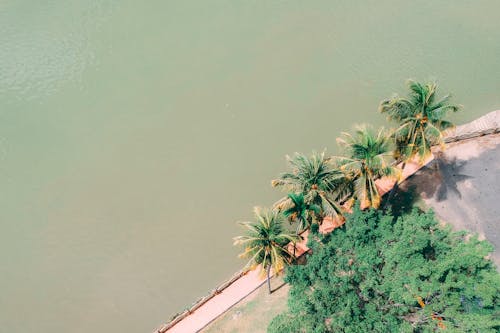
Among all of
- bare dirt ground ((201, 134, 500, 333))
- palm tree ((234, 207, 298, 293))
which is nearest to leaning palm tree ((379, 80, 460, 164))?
bare dirt ground ((201, 134, 500, 333))

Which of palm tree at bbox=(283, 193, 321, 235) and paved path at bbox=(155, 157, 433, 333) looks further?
paved path at bbox=(155, 157, 433, 333)

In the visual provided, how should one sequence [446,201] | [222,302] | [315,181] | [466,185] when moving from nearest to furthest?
[315,181] → [222,302] → [446,201] → [466,185]

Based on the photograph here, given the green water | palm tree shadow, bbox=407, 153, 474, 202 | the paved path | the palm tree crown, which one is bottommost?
palm tree shadow, bbox=407, 153, 474, 202

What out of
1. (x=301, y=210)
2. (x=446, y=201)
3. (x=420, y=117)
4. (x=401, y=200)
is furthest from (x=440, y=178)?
(x=301, y=210)

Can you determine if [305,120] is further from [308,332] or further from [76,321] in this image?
[76,321]

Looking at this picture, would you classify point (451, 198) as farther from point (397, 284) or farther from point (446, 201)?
point (397, 284)

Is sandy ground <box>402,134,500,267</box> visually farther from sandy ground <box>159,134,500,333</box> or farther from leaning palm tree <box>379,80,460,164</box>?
leaning palm tree <box>379,80,460,164</box>

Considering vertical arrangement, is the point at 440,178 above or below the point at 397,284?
above

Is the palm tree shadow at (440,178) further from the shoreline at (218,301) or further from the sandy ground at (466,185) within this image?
A: the shoreline at (218,301)
